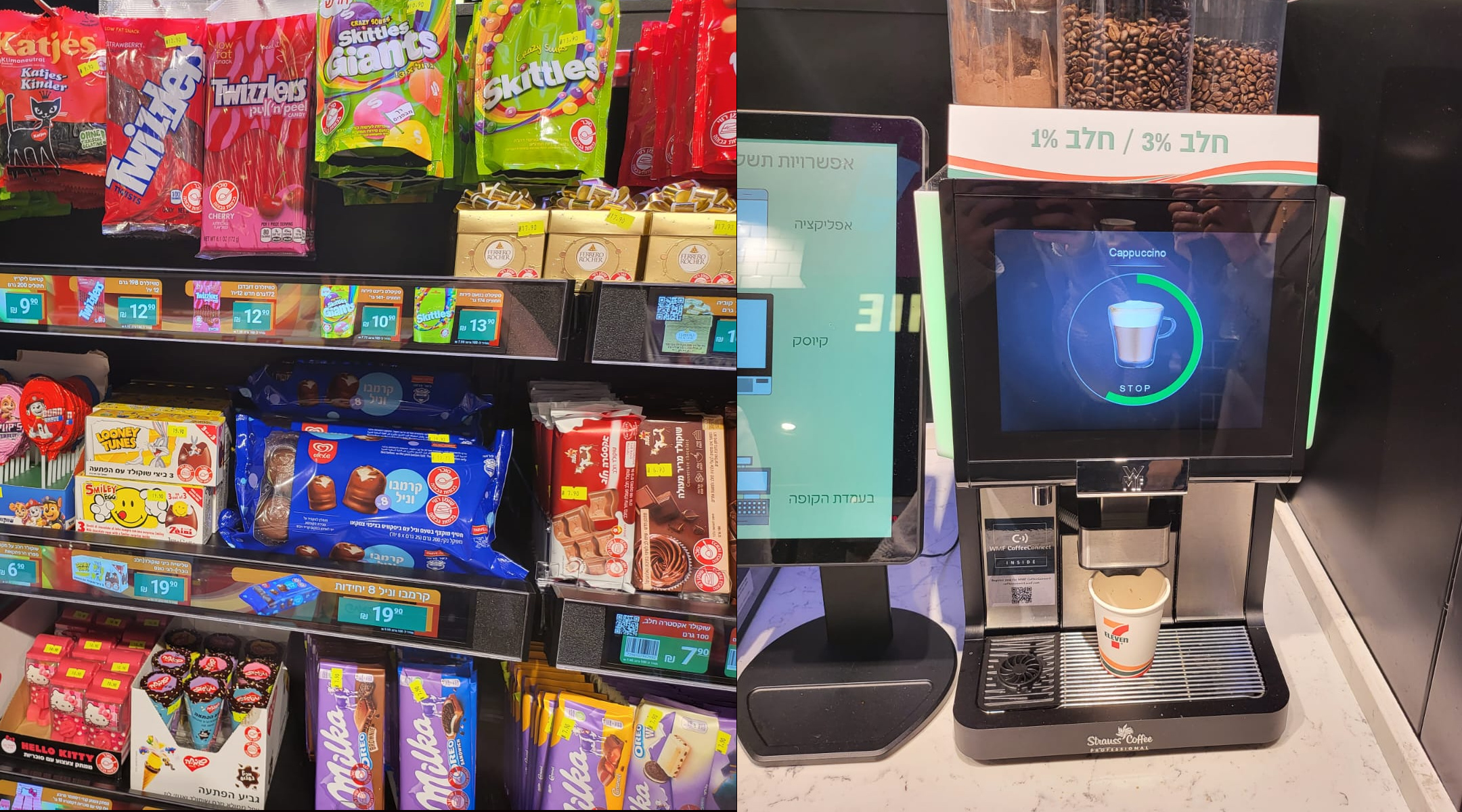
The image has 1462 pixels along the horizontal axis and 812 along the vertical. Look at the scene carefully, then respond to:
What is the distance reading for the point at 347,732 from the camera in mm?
1508

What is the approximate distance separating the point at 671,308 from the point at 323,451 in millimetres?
662

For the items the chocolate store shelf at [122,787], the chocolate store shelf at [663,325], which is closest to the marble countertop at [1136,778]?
the chocolate store shelf at [663,325]

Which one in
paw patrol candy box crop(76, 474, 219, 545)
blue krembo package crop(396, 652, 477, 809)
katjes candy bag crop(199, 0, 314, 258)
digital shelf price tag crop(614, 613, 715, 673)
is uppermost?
katjes candy bag crop(199, 0, 314, 258)

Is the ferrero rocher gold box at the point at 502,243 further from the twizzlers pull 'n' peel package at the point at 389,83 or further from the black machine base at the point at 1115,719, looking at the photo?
the black machine base at the point at 1115,719

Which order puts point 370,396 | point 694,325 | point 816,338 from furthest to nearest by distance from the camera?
point 370,396, point 694,325, point 816,338

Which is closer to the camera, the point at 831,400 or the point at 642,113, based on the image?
the point at 831,400

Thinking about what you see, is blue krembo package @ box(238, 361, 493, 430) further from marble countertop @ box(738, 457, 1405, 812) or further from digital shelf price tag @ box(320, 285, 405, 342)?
marble countertop @ box(738, 457, 1405, 812)

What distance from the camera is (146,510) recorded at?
143 centimetres

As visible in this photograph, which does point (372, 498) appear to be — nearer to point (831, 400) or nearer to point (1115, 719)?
point (831, 400)

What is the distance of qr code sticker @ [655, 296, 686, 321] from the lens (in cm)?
113

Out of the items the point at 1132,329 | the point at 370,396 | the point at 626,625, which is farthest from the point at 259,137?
the point at 1132,329

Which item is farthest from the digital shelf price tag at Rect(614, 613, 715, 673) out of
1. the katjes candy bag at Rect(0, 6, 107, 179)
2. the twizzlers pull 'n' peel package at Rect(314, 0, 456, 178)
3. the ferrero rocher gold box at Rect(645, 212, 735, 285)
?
the katjes candy bag at Rect(0, 6, 107, 179)

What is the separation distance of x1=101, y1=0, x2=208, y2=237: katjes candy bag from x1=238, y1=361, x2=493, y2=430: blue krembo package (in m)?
0.28

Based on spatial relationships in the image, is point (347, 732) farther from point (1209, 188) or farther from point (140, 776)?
point (1209, 188)
